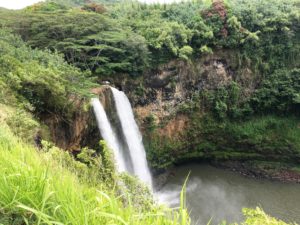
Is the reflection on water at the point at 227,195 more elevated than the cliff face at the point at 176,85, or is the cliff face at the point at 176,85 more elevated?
the cliff face at the point at 176,85

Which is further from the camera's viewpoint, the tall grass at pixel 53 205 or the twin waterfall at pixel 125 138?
the twin waterfall at pixel 125 138

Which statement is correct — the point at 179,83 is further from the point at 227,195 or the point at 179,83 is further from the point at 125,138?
the point at 227,195

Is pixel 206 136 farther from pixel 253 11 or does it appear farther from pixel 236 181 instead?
pixel 253 11

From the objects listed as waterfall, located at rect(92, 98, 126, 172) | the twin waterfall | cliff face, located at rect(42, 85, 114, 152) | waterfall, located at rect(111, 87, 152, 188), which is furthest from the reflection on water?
cliff face, located at rect(42, 85, 114, 152)

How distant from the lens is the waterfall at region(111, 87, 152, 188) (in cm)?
1363

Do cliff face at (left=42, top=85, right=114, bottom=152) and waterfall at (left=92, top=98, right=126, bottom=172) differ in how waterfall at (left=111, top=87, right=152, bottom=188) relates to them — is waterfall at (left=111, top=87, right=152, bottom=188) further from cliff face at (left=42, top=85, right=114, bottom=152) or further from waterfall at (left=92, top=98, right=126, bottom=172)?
waterfall at (left=92, top=98, right=126, bottom=172)

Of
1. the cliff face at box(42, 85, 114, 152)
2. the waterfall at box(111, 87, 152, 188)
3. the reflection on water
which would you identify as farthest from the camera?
the waterfall at box(111, 87, 152, 188)

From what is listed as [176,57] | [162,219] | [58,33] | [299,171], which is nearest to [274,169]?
[299,171]

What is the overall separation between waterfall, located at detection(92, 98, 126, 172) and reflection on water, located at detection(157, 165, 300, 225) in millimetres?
3469

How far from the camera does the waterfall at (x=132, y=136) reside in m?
13.6

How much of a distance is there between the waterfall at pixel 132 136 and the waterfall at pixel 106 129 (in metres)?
1.10

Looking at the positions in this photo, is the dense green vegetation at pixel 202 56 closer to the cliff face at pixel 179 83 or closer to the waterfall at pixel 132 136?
the cliff face at pixel 179 83

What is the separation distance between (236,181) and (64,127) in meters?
10.6

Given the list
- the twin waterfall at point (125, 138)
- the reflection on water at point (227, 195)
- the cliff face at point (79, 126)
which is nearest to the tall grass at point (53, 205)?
the cliff face at point (79, 126)
